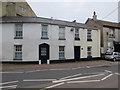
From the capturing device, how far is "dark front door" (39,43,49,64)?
21500 mm

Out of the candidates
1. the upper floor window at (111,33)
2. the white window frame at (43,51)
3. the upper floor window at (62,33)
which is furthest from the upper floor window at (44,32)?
the upper floor window at (111,33)

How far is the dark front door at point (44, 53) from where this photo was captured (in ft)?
70.5

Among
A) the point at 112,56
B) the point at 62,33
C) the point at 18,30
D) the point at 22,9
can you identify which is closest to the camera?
the point at 18,30

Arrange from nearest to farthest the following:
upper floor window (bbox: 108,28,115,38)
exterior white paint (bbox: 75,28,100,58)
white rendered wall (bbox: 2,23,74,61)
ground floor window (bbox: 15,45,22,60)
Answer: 1. white rendered wall (bbox: 2,23,74,61)
2. ground floor window (bbox: 15,45,22,60)
3. exterior white paint (bbox: 75,28,100,58)
4. upper floor window (bbox: 108,28,115,38)

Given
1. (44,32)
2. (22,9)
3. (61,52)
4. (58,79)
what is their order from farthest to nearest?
1. (22,9)
2. (61,52)
3. (44,32)
4. (58,79)

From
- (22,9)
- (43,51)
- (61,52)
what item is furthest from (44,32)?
(22,9)

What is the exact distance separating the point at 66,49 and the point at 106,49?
36.0 ft

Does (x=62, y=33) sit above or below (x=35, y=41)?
above

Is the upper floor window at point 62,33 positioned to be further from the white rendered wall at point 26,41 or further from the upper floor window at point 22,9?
the upper floor window at point 22,9

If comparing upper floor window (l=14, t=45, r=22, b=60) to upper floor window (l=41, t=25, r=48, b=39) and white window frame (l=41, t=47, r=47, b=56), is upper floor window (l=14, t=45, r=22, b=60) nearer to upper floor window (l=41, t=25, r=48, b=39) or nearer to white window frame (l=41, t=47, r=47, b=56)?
white window frame (l=41, t=47, r=47, b=56)

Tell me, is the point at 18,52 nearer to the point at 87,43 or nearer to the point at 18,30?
the point at 18,30

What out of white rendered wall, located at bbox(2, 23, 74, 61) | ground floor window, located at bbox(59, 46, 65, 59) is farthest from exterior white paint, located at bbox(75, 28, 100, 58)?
white rendered wall, located at bbox(2, 23, 74, 61)

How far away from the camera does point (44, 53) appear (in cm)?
2183

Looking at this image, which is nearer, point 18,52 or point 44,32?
point 18,52
